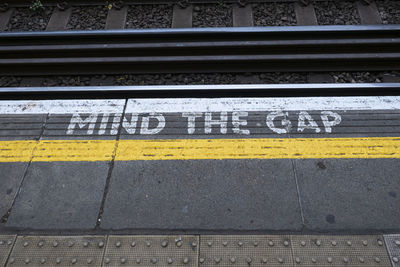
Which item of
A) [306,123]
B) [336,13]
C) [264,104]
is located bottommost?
[306,123]

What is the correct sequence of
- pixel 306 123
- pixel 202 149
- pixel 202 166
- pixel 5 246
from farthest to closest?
pixel 306 123
pixel 202 149
pixel 202 166
pixel 5 246

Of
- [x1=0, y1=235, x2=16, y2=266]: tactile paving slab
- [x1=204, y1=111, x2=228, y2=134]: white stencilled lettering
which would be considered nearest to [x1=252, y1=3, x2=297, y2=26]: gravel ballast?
[x1=204, y1=111, x2=228, y2=134]: white stencilled lettering

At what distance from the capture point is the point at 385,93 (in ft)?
14.4

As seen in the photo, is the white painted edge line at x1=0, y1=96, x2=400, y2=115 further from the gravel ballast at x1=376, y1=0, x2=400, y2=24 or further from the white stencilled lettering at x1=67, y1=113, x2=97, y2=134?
the gravel ballast at x1=376, y1=0, x2=400, y2=24

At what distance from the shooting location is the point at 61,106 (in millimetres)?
4379

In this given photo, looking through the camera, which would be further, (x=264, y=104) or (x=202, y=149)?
(x=264, y=104)

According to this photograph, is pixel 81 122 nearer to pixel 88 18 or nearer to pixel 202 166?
pixel 202 166

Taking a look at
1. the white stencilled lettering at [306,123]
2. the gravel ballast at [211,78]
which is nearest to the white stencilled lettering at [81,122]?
the gravel ballast at [211,78]

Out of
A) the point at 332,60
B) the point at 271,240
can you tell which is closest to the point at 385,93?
the point at 332,60

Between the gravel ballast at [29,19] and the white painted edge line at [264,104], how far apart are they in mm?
2585

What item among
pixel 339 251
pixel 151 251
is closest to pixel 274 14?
pixel 339 251

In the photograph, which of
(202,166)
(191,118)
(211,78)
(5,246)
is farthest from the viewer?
(211,78)

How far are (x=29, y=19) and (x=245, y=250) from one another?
17.6ft

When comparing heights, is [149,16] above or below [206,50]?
above
